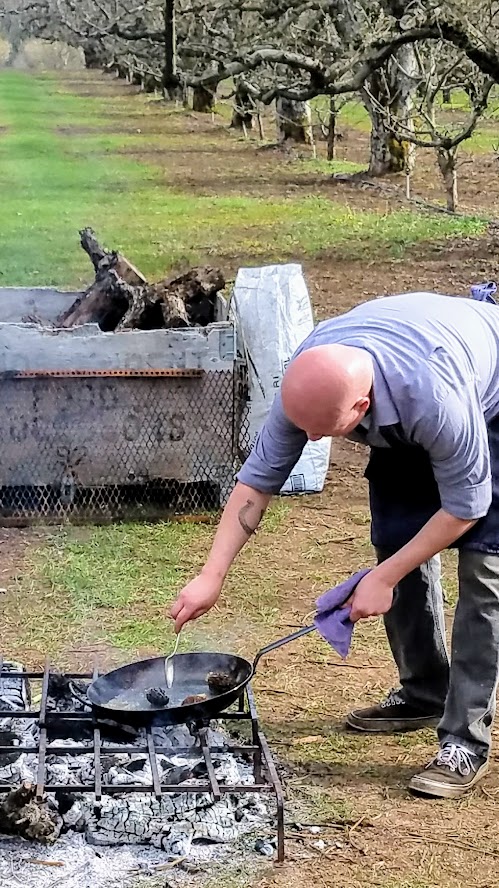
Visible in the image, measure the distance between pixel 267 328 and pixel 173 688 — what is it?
264 centimetres

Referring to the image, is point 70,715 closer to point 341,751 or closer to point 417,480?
point 341,751

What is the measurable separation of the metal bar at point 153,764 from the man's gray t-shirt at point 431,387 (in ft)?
2.63

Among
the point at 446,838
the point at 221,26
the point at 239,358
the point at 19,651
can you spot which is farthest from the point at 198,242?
the point at 221,26

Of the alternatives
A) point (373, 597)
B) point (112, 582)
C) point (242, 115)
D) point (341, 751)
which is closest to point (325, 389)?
point (373, 597)

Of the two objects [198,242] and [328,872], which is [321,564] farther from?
[198,242]

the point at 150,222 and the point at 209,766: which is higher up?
the point at 209,766

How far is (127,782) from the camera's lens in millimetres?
3271

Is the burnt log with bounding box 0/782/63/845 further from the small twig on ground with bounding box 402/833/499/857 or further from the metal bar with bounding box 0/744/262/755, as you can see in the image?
the small twig on ground with bounding box 402/833/499/857

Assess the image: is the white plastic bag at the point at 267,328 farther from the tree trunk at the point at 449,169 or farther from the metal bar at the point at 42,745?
the tree trunk at the point at 449,169

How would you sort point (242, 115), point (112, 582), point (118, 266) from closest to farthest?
point (112, 582), point (118, 266), point (242, 115)

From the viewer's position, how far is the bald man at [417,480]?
282 cm

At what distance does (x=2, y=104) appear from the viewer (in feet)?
107

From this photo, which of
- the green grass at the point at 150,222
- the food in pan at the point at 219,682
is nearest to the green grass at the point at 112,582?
the food in pan at the point at 219,682

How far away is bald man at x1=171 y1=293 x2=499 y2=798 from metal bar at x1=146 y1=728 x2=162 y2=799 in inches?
14.5
